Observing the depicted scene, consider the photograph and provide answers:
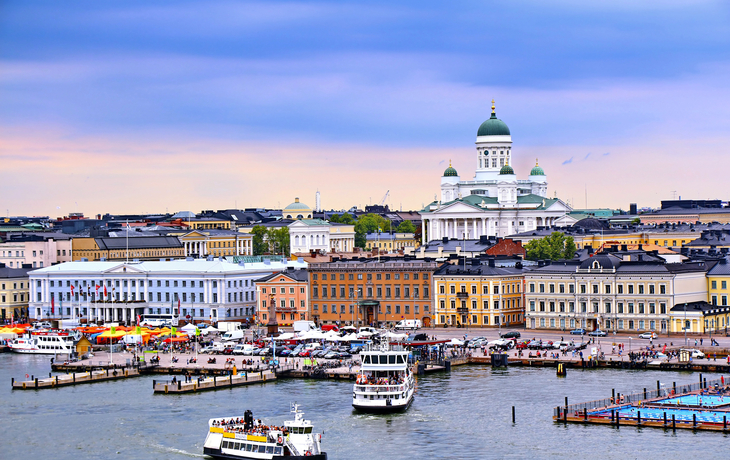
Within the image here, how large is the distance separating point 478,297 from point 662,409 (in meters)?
40.4

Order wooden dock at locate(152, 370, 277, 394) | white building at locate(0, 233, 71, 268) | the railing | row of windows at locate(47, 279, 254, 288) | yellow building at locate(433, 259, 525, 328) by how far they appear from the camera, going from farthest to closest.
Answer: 1. white building at locate(0, 233, 71, 268)
2. row of windows at locate(47, 279, 254, 288)
3. yellow building at locate(433, 259, 525, 328)
4. wooden dock at locate(152, 370, 277, 394)
5. the railing

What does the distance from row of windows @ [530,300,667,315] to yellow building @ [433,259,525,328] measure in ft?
11.0

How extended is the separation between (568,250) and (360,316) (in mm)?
37993

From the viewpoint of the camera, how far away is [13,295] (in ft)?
409

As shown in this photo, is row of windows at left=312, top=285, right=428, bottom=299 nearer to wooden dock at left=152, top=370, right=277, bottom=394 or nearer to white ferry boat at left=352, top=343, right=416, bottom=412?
wooden dock at left=152, top=370, right=277, bottom=394

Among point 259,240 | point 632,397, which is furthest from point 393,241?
point 632,397

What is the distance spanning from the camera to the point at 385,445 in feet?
194

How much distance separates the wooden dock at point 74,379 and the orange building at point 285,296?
89.8ft

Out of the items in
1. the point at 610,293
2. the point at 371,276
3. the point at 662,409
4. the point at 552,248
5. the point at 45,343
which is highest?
the point at 552,248

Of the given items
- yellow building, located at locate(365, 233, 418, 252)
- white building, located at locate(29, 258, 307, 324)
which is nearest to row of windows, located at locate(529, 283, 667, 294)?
white building, located at locate(29, 258, 307, 324)

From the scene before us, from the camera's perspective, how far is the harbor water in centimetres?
5828

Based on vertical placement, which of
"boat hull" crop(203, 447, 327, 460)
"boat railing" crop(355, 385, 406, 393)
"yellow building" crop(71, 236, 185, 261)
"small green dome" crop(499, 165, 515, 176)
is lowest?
"boat hull" crop(203, 447, 327, 460)

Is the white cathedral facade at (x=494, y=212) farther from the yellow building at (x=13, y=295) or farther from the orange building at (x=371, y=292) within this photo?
the orange building at (x=371, y=292)

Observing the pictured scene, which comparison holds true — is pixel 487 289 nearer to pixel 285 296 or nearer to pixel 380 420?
pixel 285 296
